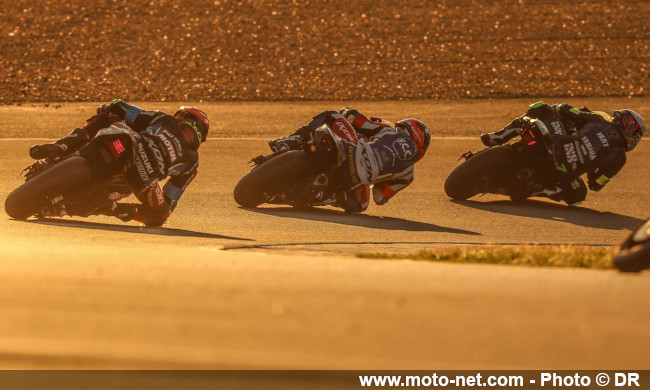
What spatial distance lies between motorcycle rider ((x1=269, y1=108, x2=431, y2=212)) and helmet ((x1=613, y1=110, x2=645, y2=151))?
7.29ft

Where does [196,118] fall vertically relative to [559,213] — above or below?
above

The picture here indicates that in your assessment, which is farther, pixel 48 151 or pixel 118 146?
pixel 48 151

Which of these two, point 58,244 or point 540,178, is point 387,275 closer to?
point 58,244

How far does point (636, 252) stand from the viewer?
6.32m

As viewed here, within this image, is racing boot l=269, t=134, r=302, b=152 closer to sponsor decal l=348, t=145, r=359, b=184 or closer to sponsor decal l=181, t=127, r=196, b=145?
sponsor decal l=348, t=145, r=359, b=184

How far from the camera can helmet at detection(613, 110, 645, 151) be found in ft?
47.6

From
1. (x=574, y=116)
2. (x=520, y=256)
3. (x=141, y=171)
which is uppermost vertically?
(x=520, y=256)

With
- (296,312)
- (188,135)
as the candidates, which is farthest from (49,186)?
(296,312)

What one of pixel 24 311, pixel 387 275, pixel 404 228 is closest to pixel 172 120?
pixel 404 228

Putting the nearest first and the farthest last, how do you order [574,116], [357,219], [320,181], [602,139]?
[357,219]
[320,181]
[602,139]
[574,116]

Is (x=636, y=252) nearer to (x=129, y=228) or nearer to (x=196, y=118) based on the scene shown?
(x=129, y=228)

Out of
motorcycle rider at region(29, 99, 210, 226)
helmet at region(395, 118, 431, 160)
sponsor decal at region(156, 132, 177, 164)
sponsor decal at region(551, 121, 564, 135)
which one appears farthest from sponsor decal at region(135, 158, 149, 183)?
sponsor decal at region(551, 121, 564, 135)

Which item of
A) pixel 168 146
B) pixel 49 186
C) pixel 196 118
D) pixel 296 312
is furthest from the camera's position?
pixel 196 118

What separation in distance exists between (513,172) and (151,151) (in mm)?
4520
